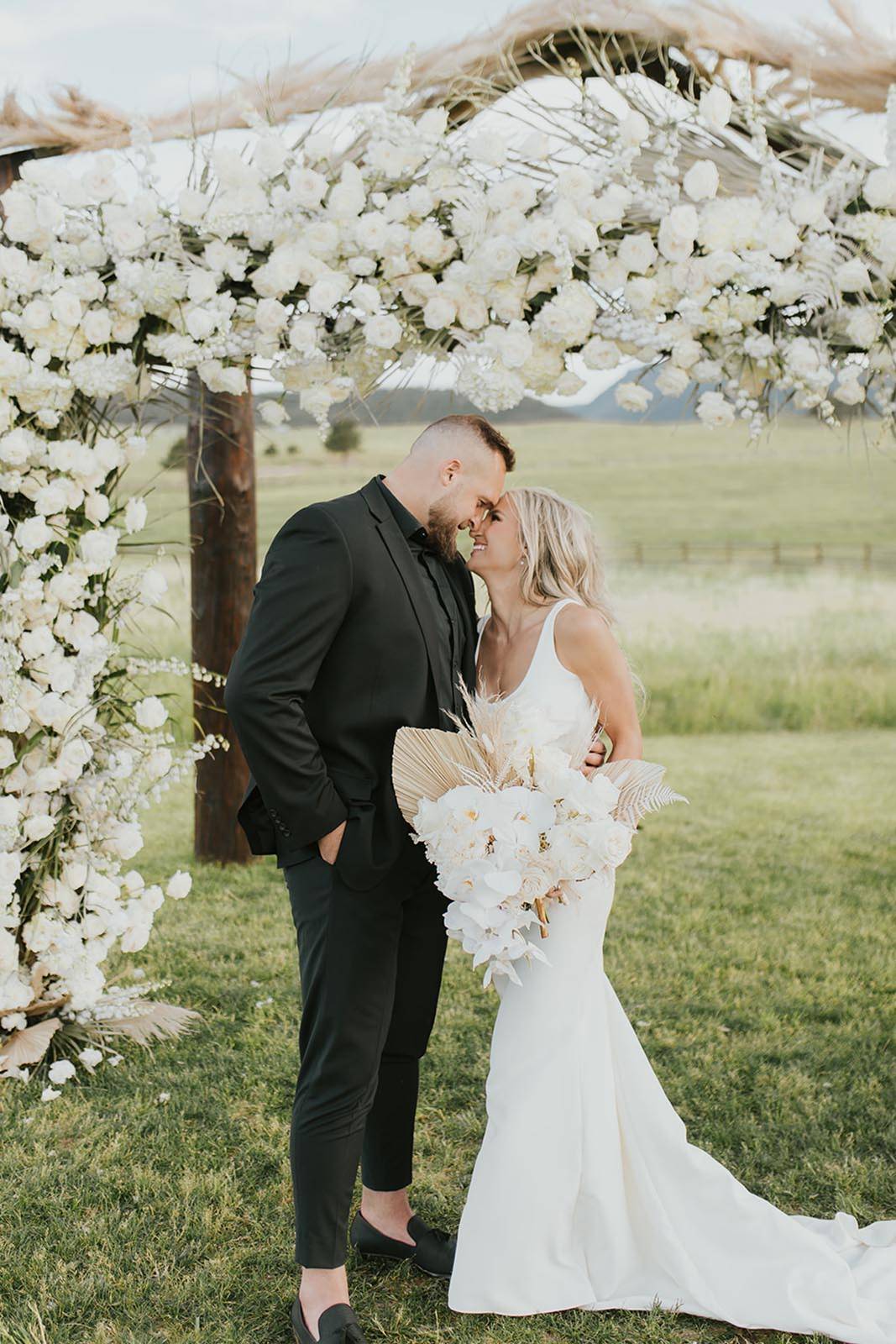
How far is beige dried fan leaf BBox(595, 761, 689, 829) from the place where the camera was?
295cm

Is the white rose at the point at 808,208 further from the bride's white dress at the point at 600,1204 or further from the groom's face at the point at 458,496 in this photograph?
the bride's white dress at the point at 600,1204

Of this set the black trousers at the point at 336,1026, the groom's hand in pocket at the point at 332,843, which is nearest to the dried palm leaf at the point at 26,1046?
the black trousers at the point at 336,1026

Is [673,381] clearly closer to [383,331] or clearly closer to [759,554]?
[383,331]

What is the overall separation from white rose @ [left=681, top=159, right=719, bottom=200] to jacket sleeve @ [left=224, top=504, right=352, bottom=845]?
1.29 meters

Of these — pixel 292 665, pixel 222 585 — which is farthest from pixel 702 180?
pixel 222 585

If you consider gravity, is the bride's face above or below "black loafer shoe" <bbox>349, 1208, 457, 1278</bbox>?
above

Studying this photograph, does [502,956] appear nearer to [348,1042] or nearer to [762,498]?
[348,1042]

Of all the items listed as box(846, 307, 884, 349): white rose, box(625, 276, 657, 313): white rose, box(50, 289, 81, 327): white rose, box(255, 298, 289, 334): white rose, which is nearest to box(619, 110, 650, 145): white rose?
box(625, 276, 657, 313): white rose

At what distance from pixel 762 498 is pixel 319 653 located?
1693 cm

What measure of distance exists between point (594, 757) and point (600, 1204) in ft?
3.71

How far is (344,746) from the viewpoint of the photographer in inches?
115

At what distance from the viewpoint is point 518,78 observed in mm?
3506

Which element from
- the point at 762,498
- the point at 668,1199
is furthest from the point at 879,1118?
the point at 762,498

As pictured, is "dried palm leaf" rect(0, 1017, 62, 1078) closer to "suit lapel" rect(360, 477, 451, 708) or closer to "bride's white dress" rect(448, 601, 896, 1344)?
"bride's white dress" rect(448, 601, 896, 1344)
